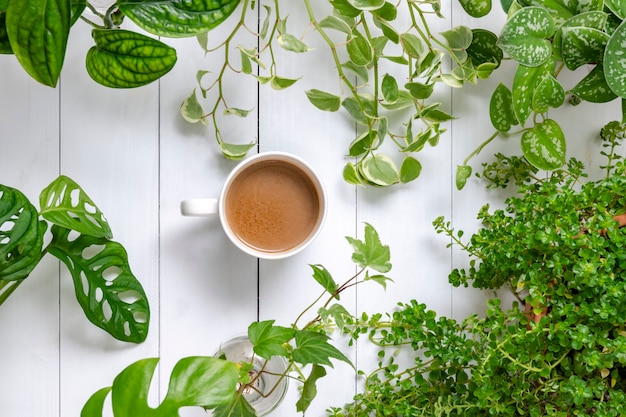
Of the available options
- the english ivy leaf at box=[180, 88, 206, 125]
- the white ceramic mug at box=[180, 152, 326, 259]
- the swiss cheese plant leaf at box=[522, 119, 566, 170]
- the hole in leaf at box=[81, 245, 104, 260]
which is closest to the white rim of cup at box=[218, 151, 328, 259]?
the white ceramic mug at box=[180, 152, 326, 259]

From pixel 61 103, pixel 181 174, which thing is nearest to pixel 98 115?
pixel 61 103

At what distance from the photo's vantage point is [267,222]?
1093mm

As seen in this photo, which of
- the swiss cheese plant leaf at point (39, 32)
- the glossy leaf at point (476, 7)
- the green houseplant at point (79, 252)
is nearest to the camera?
the swiss cheese plant leaf at point (39, 32)

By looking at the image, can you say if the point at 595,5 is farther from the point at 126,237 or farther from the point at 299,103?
the point at 126,237

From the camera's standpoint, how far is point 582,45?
0.98 meters

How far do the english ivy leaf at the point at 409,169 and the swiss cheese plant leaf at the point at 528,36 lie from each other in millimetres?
237

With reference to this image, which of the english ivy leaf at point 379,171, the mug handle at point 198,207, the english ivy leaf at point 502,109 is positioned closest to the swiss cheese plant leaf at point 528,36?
the english ivy leaf at point 502,109

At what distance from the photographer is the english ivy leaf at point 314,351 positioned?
0.93 meters

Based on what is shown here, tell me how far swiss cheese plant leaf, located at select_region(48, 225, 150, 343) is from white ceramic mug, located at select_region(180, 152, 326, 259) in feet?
0.60

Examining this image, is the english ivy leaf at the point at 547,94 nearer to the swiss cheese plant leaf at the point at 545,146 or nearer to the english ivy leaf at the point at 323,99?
the swiss cheese plant leaf at the point at 545,146

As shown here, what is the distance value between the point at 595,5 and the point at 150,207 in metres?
0.74

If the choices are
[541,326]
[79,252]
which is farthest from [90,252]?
[541,326]

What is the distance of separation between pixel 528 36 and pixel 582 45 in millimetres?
91

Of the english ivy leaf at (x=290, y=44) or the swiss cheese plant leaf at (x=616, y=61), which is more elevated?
the swiss cheese plant leaf at (x=616, y=61)
